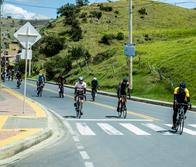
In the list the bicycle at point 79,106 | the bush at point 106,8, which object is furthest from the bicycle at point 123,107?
the bush at point 106,8

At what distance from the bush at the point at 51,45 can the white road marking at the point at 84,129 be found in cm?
9892

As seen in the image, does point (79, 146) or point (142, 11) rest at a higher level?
point (142, 11)

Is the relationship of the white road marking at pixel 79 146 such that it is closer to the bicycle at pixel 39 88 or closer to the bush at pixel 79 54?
the bicycle at pixel 39 88

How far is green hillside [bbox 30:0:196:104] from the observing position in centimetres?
5225

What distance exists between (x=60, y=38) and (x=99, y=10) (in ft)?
70.0

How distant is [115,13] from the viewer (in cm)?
13562

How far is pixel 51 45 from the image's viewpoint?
122 meters

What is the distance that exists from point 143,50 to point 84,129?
2127 inches

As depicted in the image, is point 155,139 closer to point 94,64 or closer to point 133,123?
point 133,123

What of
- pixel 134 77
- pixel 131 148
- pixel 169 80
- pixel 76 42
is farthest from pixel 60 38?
pixel 131 148

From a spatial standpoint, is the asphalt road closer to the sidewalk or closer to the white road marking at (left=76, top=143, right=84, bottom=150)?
the white road marking at (left=76, top=143, right=84, bottom=150)

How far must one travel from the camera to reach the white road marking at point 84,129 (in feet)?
58.7

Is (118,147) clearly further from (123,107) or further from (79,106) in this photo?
(123,107)

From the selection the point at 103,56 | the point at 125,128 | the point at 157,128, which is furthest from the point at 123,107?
the point at 103,56
